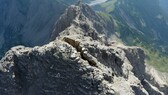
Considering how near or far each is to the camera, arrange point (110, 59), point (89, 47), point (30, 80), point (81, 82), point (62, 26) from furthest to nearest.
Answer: point (62, 26)
point (110, 59)
point (89, 47)
point (30, 80)
point (81, 82)

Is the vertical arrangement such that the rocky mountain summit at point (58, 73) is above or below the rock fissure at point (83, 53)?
below

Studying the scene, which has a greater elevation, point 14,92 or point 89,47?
point 89,47

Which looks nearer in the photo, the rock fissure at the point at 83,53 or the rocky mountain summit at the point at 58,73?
the rocky mountain summit at the point at 58,73

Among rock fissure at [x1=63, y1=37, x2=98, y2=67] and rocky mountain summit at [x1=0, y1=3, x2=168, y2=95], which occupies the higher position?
rock fissure at [x1=63, y1=37, x2=98, y2=67]

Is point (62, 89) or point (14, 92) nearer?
A: point (62, 89)

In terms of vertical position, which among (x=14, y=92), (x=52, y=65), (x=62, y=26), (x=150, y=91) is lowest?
(x=14, y=92)

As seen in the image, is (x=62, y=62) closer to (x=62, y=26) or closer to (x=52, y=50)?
(x=52, y=50)

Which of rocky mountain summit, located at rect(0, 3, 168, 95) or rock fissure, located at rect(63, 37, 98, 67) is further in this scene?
rock fissure, located at rect(63, 37, 98, 67)

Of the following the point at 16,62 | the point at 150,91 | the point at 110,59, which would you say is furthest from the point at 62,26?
the point at 16,62

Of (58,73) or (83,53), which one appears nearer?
(58,73)

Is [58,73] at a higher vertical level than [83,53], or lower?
lower

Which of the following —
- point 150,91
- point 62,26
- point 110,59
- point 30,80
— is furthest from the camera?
point 62,26
